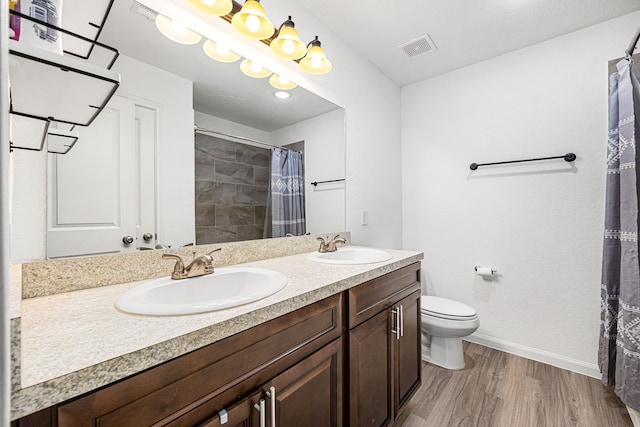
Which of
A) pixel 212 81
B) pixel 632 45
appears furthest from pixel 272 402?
pixel 632 45

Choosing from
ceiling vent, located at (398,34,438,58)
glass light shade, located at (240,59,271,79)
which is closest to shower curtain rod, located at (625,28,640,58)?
ceiling vent, located at (398,34,438,58)

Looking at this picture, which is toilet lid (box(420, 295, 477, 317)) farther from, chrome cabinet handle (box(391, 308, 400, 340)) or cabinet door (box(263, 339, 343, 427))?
cabinet door (box(263, 339, 343, 427))

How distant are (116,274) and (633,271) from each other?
7.59 ft

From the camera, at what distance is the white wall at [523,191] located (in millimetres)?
1834

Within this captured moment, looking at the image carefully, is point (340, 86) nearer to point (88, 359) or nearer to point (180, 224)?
point (180, 224)

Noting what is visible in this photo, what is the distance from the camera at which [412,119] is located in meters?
2.63

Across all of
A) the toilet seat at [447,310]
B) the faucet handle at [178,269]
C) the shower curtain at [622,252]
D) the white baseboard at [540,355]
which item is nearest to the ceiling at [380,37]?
the shower curtain at [622,252]

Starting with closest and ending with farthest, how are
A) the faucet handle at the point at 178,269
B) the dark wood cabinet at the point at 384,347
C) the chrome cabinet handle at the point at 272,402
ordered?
the chrome cabinet handle at the point at 272,402
the faucet handle at the point at 178,269
the dark wood cabinet at the point at 384,347

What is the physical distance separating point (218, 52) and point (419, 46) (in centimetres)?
153

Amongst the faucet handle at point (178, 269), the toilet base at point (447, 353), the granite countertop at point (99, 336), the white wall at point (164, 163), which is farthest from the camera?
the toilet base at point (447, 353)

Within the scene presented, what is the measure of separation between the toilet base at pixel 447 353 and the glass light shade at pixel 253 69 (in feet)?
6.71

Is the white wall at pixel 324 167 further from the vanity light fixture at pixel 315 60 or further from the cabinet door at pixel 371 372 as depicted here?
the cabinet door at pixel 371 372

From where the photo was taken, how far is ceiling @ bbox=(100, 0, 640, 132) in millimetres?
1108

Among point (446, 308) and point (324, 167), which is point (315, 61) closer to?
point (324, 167)
